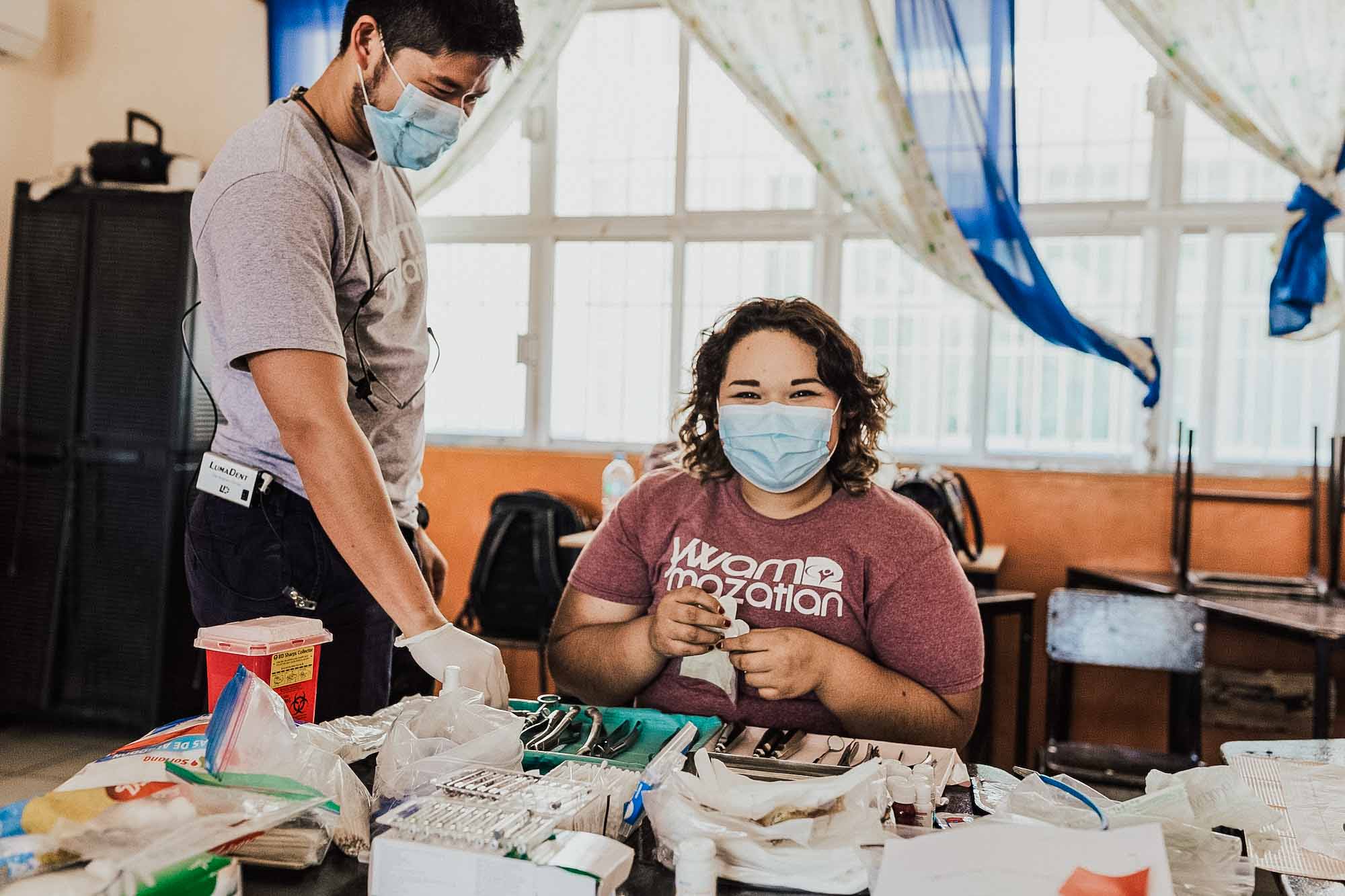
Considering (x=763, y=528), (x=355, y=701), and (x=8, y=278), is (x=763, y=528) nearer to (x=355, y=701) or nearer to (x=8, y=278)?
(x=355, y=701)

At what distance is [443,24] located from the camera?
147 centimetres

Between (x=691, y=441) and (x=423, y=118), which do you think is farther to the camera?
(x=691, y=441)

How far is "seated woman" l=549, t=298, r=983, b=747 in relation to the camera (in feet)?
4.72

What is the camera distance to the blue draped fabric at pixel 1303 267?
3068mm

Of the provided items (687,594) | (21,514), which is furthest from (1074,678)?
(21,514)

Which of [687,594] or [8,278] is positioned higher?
[8,278]

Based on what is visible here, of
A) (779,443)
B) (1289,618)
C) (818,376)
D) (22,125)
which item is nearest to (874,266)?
(1289,618)

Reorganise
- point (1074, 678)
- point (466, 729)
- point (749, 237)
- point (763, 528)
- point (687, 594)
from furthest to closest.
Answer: point (749, 237), point (1074, 678), point (763, 528), point (687, 594), point (466, 729)

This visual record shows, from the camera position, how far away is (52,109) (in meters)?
3.87

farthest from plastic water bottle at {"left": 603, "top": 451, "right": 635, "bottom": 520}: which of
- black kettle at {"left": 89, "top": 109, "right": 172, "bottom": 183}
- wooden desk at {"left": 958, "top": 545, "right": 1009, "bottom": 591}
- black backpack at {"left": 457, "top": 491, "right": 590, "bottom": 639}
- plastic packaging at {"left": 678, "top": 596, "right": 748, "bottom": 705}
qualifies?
plastic packaging at {"left": 678, "top": 596, "right": 748, "bottom": 705}

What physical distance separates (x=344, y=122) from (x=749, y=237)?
8.02ft

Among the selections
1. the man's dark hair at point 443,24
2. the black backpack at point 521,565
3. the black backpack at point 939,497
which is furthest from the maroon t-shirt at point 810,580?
the black backpack at point 521,565

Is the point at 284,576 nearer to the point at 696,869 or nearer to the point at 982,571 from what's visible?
the point at 696,869

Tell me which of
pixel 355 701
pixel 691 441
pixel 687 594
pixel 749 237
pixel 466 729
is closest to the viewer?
pixel 466 729
